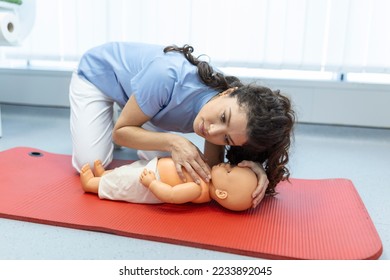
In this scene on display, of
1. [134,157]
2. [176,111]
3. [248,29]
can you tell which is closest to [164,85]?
[176,111]

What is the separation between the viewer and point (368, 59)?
1.81 meters

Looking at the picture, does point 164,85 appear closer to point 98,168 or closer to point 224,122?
point 224,122

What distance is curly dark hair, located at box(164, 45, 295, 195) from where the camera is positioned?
953 millimetres

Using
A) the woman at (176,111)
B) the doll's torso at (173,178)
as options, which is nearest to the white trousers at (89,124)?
the woman at (176,111)

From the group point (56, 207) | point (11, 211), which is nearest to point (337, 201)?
point (56, 207)

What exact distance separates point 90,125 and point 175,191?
502 millimetres

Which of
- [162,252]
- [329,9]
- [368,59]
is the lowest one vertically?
[162,252]

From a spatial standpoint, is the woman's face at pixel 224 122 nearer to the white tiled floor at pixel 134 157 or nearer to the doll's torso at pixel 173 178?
the doll's torso at pixel 173 178

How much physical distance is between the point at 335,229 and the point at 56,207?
0.70 m

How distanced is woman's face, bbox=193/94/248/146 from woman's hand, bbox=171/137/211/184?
0.21 feet

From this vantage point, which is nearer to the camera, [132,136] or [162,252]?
[162,252]

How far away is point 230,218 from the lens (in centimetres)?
100

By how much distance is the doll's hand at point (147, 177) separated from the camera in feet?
3.36

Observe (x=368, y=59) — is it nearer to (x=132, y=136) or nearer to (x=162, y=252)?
(x=132, y=136)
